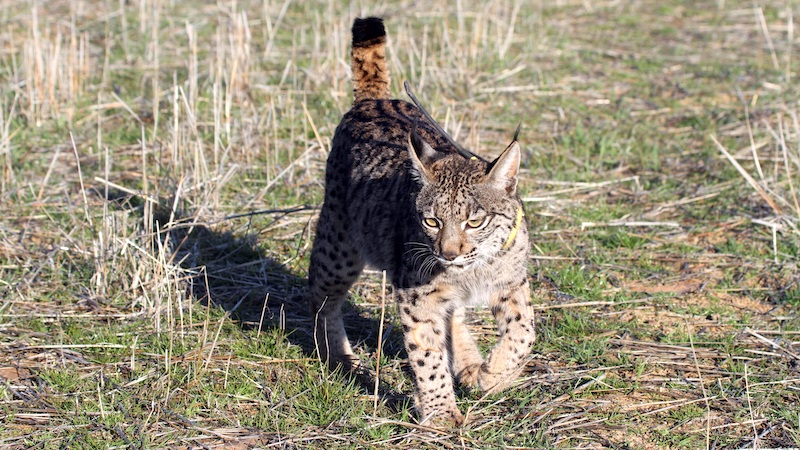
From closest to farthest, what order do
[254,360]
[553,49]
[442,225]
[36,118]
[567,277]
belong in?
[442,225]
[254,360]
[567,277]
[36,118]
[553,49]

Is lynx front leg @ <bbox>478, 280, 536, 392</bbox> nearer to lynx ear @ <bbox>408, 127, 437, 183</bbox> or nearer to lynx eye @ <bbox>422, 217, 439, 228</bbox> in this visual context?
lynx eye @ <bbox>422, 217, 439, 228</bbox>

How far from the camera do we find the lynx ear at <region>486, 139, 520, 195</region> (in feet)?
15.6

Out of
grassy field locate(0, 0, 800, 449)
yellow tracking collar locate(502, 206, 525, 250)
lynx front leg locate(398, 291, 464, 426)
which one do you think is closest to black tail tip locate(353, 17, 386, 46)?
grassy field locate(0, 0, 800, 449)

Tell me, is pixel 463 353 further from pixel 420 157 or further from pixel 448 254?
pixel 420 157

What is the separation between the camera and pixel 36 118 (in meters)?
8.89

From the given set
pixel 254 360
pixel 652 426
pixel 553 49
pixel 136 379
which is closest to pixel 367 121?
pixel 254 360

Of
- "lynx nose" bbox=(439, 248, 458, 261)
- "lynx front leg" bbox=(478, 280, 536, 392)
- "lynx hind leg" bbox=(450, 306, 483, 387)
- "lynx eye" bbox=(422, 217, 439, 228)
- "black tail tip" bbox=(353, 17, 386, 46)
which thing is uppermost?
"black tail tip" bbox=(353, 17, 386, 46)

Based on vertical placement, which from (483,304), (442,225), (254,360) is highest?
(442,225)

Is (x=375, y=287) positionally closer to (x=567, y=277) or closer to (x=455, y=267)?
(x=567, y=277)

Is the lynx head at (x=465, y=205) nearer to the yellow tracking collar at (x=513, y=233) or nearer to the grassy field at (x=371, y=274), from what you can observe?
the yellow tracking collar at (x=513, y=233)

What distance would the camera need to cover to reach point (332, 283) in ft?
18.8

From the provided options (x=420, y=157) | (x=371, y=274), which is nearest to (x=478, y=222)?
(x=420, y=157)

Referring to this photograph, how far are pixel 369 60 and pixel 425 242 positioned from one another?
153 centimetres

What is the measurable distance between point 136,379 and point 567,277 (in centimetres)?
291
